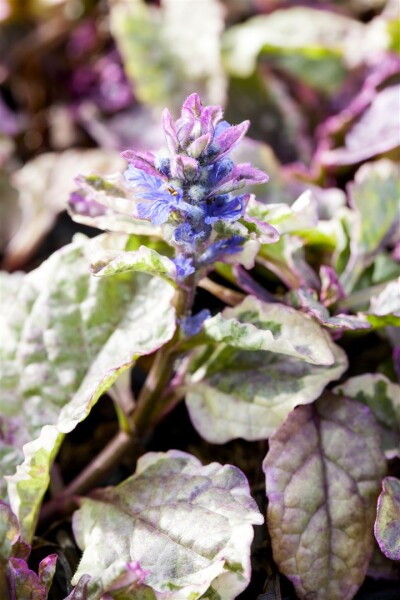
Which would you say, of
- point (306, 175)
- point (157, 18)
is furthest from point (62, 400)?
point (157, 18)

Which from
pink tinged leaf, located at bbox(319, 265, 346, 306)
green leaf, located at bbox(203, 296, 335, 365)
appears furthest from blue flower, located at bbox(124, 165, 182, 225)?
pink tinged leaf, located at bbox(319, 265, 346, 306)

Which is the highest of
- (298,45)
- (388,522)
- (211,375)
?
(298,45)

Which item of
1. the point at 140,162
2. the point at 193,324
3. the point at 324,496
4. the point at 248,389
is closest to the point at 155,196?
the point at 140,162

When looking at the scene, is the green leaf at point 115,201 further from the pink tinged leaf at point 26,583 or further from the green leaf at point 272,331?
the pink tinged leaf at point 26,583

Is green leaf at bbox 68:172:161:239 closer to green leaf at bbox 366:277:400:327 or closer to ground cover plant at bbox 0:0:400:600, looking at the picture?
ground cover plant at bbox 0:0:400:600

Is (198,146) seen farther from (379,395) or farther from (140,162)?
(379,395)

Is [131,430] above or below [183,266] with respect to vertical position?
below

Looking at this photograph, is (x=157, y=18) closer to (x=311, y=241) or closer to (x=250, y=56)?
(x=250, y=56)

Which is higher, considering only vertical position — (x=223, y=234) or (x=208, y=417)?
(x=223, y=234)
